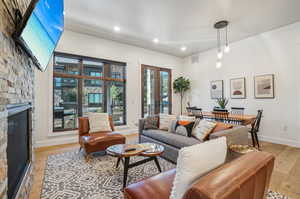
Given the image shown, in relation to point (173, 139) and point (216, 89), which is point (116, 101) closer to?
point (173, 139)

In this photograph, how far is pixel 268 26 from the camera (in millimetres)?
3742

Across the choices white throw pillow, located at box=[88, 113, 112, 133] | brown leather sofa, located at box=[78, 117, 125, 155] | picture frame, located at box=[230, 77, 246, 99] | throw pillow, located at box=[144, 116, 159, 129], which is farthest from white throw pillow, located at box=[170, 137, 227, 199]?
picture frame, located at box=[230, 77, 246, 99]

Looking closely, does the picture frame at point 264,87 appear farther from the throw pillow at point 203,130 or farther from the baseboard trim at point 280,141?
the throw pillow at point 203,130

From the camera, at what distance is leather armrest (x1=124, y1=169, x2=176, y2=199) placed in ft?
3.75

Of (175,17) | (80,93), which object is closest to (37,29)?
(175,17)

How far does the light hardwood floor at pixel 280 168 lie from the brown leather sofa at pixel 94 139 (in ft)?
2.24

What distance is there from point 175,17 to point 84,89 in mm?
3200

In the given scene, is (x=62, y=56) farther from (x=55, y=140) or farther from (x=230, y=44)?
(x=230, y=44)

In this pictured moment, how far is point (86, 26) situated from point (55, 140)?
312 centimetres

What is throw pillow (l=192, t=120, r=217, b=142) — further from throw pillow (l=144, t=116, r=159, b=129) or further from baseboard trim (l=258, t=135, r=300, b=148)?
baseboard trim (l=258, t=135, r=300, b=148)

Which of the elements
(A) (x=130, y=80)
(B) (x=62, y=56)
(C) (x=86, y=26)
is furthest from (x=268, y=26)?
(B) (x=62, y=56)

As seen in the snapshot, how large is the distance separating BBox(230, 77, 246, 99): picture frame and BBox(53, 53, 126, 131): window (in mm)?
3650

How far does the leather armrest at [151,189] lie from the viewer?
1144 mm

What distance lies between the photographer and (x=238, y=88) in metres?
4.64
